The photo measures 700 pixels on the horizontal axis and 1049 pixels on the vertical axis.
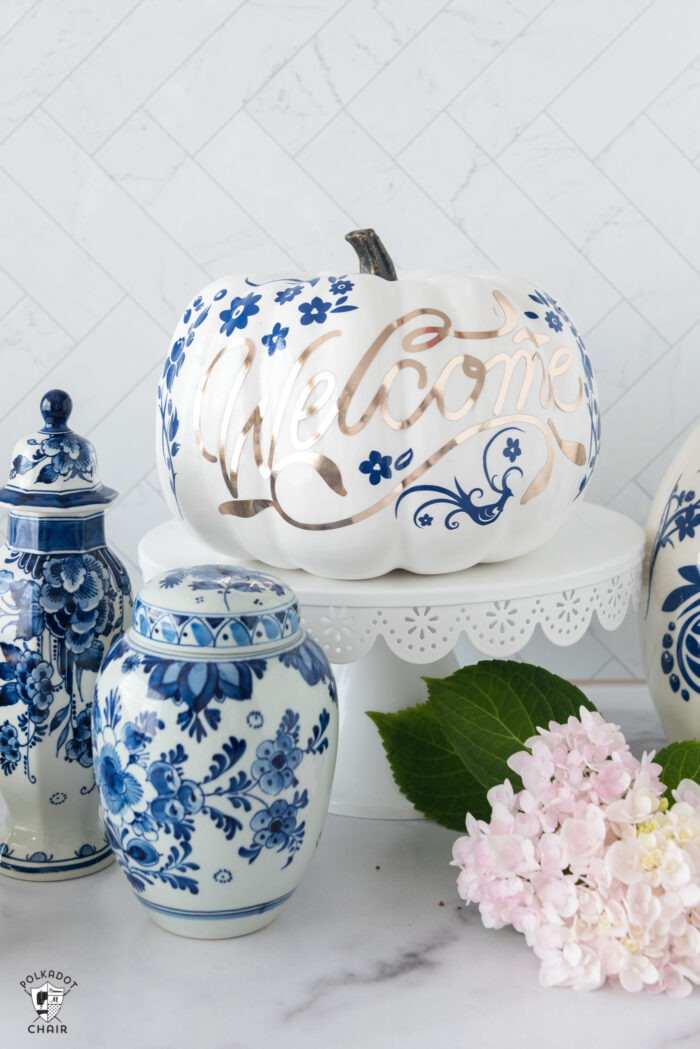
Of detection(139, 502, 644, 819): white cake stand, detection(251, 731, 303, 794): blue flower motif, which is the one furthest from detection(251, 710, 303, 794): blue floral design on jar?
detection(139, 502, 644, 819): white cake stand

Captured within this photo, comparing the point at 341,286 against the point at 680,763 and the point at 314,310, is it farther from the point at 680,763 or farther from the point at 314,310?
the point at 680,763

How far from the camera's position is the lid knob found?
2.71 feet

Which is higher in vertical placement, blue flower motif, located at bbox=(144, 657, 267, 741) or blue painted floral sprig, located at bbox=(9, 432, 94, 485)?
blue painted floral sprig, located at bbox=(9, 432, 94, 485)

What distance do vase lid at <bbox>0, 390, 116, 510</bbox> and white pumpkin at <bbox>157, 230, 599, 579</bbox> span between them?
0.25 feet

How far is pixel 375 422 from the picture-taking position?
→ 0.79m

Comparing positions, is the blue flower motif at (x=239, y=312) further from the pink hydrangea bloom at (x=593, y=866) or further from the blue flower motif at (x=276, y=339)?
the pink hydrangea bloom at (x=593, y=866)

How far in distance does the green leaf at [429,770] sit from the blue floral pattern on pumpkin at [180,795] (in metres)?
0.16

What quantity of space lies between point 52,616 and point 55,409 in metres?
0.16

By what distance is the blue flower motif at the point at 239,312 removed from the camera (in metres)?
0.84

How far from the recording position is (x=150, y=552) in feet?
3.12

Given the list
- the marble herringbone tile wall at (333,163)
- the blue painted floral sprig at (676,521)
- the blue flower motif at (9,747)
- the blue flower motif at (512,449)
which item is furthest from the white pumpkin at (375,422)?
the marble herringbone tile wall at (333,163)

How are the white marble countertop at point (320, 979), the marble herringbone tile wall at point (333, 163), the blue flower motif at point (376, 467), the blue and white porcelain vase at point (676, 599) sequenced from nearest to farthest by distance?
1. the white marble countertop at point (320, 979)
2. the blue flower motif at point (376, 467)
3. the blue and white porcelain vase at point (676, 599)
4. the marble herringbone tile wall at point (333, 163)

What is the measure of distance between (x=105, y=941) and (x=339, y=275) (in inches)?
21.3

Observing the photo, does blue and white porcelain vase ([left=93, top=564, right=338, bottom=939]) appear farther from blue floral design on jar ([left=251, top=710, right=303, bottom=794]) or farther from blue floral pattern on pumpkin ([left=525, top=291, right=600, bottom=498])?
blue floral pattern on pumpkin ([left=525, top=291, right=600, bottom=498])
